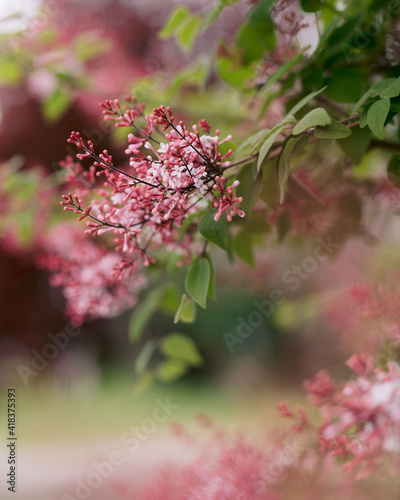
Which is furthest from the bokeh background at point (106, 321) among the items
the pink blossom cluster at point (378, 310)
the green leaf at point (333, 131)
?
the green leaf at point (333, 131)

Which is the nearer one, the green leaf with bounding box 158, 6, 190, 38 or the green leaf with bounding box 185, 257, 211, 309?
the green leaf with bounding box 185, 257, 211, 309

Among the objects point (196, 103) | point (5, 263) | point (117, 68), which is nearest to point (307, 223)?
point (196, 103)

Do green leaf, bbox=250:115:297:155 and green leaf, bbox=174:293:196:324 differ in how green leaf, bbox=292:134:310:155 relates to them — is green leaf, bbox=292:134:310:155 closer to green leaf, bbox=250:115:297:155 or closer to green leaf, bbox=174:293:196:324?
green leaf, bbox=250:115:297:155

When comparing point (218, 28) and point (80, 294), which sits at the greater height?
point (218, 28)

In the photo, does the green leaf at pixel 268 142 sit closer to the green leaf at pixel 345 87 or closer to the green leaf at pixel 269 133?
the green leaf at pixel 269 133

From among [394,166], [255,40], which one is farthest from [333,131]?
[255,40]

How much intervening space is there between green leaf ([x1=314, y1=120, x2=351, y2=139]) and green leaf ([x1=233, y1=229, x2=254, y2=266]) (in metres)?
0.24

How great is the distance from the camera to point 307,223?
2.38ft

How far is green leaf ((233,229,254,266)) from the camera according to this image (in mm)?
642

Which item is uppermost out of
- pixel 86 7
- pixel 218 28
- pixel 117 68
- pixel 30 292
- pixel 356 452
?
pixel 86 7

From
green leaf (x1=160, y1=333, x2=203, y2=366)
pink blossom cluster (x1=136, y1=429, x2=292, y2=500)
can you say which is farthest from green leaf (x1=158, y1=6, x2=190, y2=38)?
pink blossom cluster (x1=136, y1=429, x2=292, y2=500)

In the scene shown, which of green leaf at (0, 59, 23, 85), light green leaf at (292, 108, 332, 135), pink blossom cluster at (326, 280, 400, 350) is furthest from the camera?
green leaf at (0, 59, 23, 85)

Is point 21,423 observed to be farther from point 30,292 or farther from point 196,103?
point 196,103

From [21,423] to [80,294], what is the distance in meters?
2.58
